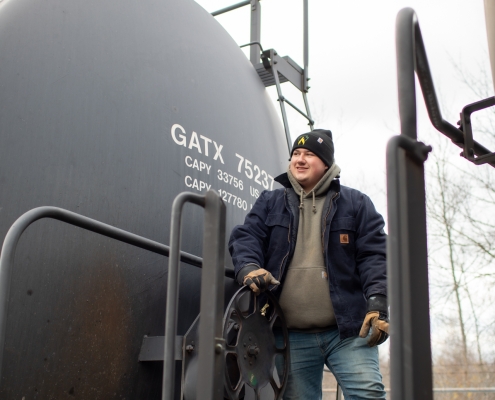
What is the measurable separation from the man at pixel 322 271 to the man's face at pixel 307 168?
32mm

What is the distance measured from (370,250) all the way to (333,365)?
1.97 ft

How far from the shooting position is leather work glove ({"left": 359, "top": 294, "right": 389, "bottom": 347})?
2.66 metres

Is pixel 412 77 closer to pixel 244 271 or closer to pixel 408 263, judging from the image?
pixel 408 263

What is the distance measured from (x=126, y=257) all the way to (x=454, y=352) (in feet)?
54.5

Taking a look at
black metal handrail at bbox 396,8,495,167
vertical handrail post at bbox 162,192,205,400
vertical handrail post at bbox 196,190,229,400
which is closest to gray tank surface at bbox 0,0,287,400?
vertical handrail post at bbox 162,192,205,400

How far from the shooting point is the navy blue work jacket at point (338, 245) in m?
2.83

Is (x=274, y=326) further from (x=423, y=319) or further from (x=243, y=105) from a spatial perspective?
(x=423, y=319)

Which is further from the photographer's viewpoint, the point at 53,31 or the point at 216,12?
the point at 216,12

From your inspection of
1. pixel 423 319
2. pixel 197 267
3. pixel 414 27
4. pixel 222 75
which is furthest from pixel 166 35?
pixel 423 319

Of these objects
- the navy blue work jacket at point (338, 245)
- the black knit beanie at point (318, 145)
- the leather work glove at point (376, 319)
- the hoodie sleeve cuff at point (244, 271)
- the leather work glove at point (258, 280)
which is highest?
the black knit beanie at point (318, 145)

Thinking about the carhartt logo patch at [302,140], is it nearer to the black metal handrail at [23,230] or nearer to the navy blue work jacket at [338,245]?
the navy blue work jacket at [338,245]

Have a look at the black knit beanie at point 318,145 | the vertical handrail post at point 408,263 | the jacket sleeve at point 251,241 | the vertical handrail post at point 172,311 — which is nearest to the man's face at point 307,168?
the black knit beanie at point 318,145

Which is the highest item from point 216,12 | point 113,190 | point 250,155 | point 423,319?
point 216,12

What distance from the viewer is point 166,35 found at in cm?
313
